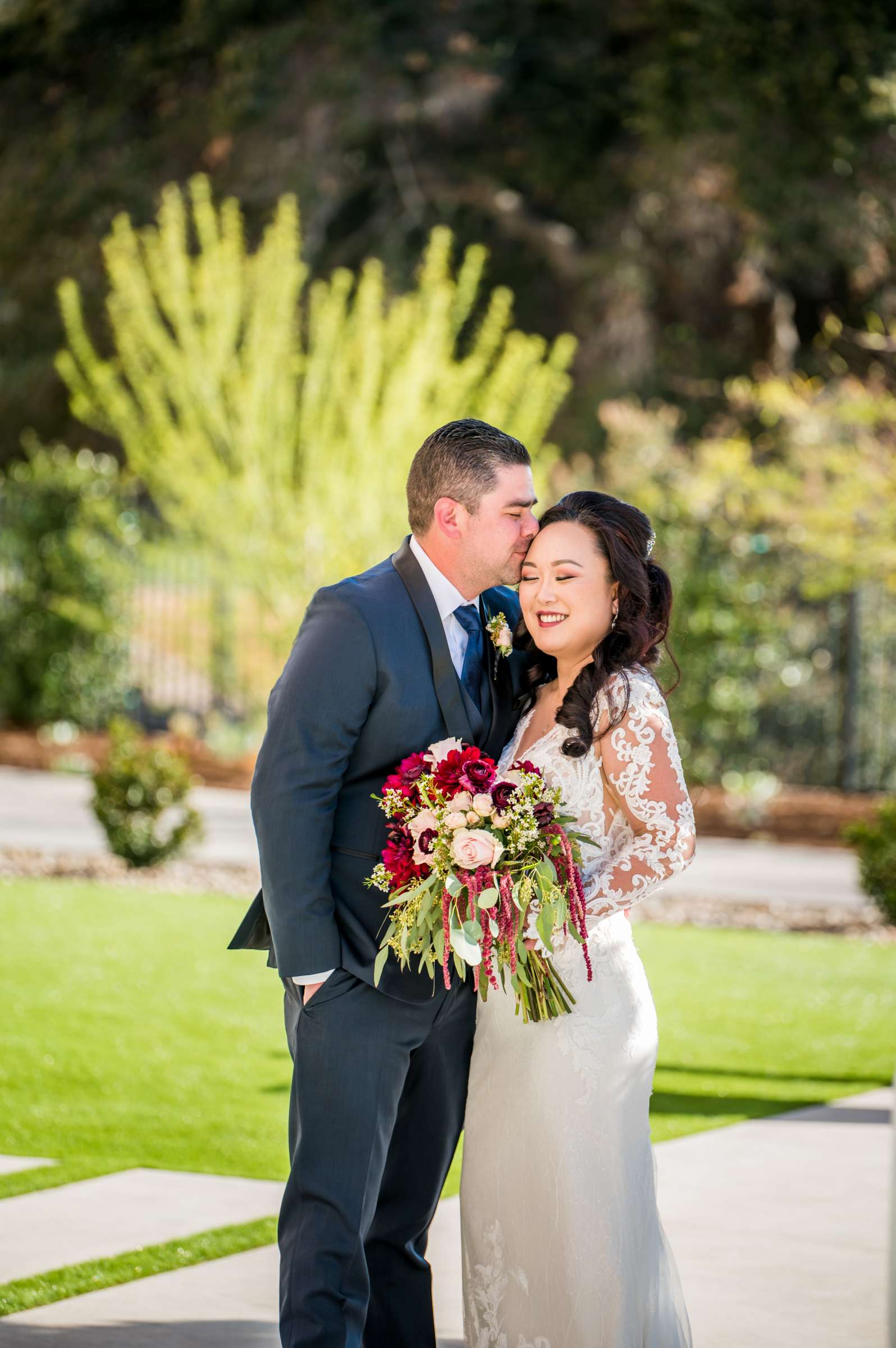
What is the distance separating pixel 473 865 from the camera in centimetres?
333

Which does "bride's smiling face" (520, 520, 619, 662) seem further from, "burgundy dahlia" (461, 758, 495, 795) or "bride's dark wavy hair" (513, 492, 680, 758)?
"burgundy dahlia" (461, 758, 495, 795)

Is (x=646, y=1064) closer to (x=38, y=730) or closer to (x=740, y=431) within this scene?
(x=38, y=730)

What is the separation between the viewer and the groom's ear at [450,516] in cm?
373

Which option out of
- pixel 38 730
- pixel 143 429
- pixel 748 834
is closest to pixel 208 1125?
pixel 748 834

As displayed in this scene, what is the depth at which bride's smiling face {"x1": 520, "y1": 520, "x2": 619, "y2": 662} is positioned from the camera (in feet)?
12.5

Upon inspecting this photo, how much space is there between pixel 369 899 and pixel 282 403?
1037cm

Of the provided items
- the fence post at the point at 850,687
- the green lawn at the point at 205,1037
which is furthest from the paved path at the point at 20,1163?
the fence post at the point at 850,687

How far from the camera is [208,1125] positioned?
613 centimetres

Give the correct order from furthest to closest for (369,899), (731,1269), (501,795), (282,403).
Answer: (282,403) < (731,1269) < (369,899) < (501,795)

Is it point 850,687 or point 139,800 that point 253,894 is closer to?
point 139,800

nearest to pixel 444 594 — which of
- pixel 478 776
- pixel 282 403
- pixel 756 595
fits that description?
pixel 478 776

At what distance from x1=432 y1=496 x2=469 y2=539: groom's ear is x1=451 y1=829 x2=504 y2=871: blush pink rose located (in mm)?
741

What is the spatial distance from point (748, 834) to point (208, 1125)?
8712mm

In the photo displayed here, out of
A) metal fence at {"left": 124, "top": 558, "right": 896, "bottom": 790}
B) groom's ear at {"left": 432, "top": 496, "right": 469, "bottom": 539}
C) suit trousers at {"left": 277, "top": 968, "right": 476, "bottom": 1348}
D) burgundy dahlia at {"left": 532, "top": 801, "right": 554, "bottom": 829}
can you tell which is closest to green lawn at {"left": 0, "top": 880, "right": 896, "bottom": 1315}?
suit trousers at {"left": 277, "top": 968, "right": 476, "bottom": 1348}
